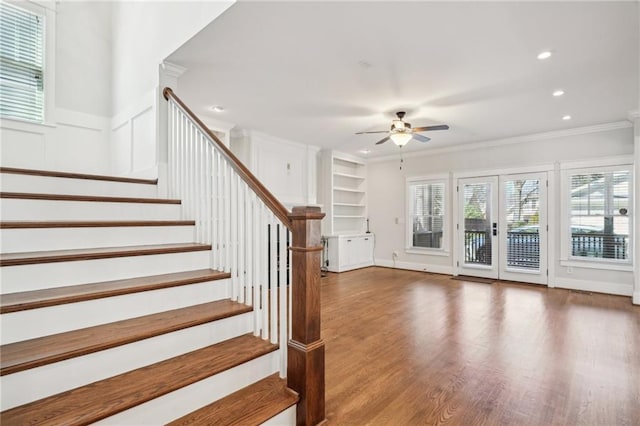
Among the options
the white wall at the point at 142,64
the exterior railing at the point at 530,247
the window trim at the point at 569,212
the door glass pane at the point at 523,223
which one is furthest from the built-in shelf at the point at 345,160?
the white wall at the point at 142,64

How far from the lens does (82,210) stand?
244 centimetres

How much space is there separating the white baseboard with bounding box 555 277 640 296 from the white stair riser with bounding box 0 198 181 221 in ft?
20.6

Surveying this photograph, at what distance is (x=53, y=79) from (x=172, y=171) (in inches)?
83.7

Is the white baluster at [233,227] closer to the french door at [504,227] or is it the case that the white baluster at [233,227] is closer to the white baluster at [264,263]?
the white baluster at [264,263]

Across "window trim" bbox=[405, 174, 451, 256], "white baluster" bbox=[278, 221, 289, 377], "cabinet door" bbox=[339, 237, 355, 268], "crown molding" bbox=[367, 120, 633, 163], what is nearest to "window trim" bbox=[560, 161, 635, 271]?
"crown molding" bbox=[367, 120, 633, 163]

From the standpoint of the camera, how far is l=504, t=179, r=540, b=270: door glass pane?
5.75 meters

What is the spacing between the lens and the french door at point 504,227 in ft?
18.8

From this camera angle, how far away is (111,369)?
1548 mm

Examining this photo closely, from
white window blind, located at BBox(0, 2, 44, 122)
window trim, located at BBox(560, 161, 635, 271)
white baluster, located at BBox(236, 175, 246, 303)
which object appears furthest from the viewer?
window trim, located at BBox(560, 161, 635, 271)

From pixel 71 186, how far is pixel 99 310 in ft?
5.22

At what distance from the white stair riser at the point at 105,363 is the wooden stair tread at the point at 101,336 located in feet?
0.13

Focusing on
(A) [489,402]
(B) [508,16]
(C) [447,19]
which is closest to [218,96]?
(C) [447,19]

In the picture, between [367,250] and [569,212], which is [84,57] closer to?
[367,250]

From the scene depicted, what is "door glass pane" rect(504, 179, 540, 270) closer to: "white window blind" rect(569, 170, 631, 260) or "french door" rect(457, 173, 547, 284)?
"french door" rect(457, 173, 547, 284)
